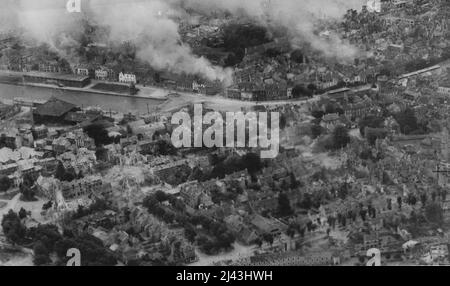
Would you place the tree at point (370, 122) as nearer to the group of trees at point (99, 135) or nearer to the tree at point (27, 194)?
the group of trees at point (99, 135)

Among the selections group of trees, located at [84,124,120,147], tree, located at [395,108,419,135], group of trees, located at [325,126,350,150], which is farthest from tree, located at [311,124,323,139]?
group of trees, located at [84,124,120,147]

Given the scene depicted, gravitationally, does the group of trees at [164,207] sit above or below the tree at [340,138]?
below

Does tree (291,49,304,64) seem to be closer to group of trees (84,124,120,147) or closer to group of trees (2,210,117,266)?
group of trees (84,124,120,147)

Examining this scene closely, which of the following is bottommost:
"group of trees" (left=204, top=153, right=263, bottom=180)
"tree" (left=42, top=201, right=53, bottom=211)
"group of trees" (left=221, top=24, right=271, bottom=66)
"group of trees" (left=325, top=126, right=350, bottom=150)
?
"tree" (left=42, top=201, right=53, bottom=211)

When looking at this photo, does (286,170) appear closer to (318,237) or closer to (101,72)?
(318,237)

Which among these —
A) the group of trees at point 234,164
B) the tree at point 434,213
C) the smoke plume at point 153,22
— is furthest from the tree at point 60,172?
the tree at point 434,213
